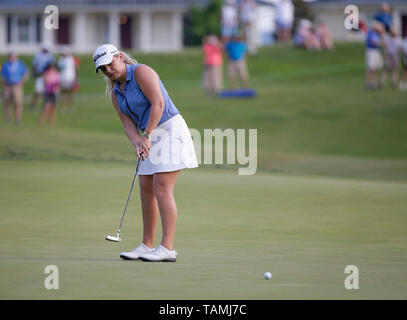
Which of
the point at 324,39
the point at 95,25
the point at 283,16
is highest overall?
the point at 95,25

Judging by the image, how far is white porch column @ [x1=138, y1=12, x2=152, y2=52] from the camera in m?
61.6

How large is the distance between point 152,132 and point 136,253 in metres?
1.03

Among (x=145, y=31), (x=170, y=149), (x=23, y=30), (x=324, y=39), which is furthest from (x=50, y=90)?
(x=23, y=30)

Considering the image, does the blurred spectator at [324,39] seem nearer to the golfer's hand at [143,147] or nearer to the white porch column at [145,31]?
the white porch column at [145,31]

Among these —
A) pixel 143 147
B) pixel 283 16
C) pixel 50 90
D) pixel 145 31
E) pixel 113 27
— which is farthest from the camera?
pixel 113 27

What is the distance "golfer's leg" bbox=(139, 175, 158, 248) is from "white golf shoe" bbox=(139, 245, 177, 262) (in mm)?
355

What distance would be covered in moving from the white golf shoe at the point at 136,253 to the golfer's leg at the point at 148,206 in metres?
0.13

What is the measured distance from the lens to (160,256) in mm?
7605

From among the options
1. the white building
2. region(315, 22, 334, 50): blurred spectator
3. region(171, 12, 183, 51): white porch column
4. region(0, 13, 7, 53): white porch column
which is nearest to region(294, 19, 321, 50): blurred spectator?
region(315, 22, 334, 50): blurred spectator

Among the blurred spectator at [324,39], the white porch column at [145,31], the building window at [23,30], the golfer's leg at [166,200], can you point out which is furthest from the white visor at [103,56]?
the building window at [23,30]

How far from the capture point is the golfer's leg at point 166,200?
7.78m

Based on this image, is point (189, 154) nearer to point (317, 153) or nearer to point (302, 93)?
point (317, 153)

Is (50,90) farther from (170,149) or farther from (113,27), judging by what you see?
(113,27)
